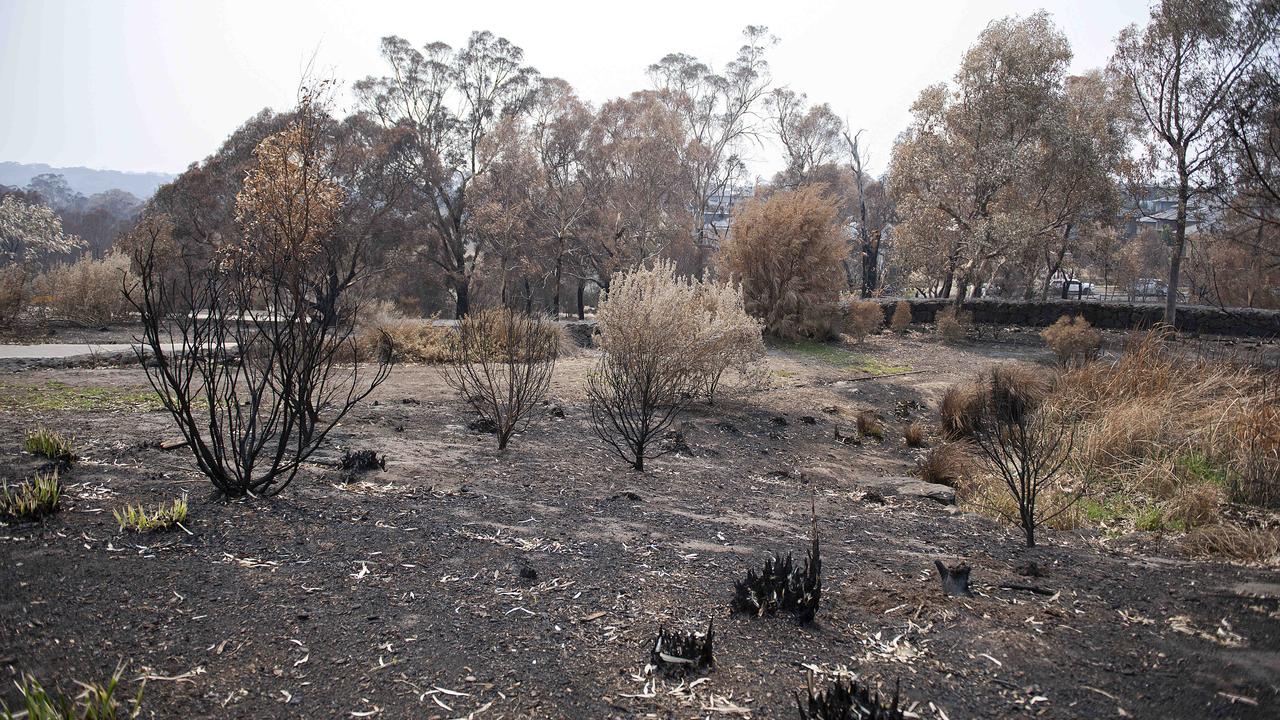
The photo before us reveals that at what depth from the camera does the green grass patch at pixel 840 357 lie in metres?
12.8

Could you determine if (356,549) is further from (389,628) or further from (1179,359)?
(1179,359)

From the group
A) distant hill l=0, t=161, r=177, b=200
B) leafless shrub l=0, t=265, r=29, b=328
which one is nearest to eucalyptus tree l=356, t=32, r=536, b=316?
leafless shrub l=0, t=265, r=29, b=328

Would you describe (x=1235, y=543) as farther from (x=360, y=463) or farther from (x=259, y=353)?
(x=259, y=353)

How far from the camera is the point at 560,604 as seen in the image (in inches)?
117

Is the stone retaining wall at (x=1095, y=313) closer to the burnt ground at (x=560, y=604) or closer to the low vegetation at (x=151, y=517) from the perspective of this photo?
the burnt ground at (x=560, y=604)

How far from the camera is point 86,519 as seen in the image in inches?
134

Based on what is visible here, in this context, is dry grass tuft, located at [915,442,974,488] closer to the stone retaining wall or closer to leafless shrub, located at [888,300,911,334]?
leafless shrub, located at [888,300,911,334]

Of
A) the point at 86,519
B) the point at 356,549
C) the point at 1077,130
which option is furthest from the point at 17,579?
the point at 1077,130

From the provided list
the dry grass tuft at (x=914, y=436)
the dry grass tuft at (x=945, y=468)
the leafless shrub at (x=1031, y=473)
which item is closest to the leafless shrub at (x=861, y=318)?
the dry grass tuft at (x=914, y=436)

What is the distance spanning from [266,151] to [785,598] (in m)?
12.6

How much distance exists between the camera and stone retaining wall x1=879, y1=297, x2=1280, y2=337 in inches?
690

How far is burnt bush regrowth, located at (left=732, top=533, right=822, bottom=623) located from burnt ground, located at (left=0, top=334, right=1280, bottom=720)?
6cm

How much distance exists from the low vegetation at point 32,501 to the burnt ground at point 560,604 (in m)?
0.14

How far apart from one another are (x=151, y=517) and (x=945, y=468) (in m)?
5.71
